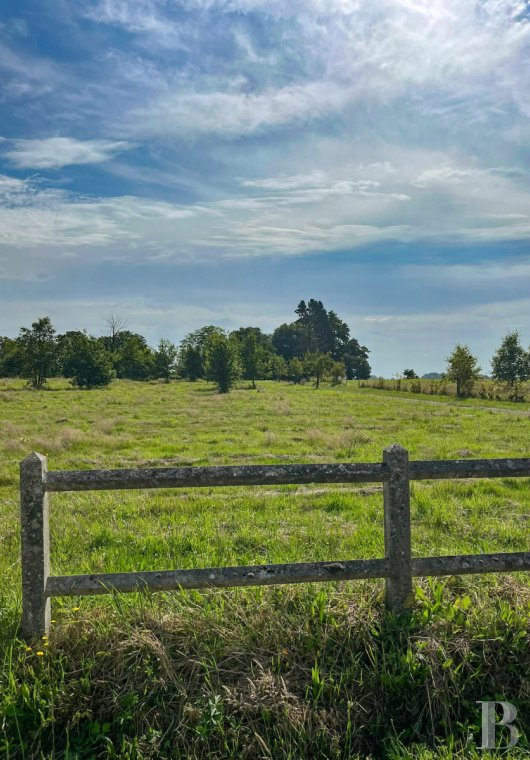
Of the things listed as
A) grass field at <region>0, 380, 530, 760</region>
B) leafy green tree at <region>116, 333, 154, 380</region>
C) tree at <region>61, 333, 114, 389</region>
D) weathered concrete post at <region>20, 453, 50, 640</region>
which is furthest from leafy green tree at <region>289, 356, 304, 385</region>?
weathered concrete post at <region>20, 453, 50, 640</region>

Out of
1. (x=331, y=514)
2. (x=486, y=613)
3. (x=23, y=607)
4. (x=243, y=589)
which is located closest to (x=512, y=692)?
(x=486, y=613)

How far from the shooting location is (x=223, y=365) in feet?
195

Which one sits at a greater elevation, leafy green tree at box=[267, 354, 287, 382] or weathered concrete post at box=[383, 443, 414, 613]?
leafy green tree at box=[267, 354, 287, 382]

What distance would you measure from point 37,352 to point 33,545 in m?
64.9

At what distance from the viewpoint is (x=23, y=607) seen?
401 centimetres

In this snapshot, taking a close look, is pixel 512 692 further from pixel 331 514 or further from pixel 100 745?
pixel 331 514

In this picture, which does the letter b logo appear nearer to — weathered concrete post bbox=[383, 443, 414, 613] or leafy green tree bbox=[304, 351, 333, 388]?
weathered concrete post bbox=[383, 443, 414, 613]

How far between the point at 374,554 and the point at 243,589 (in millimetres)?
2109

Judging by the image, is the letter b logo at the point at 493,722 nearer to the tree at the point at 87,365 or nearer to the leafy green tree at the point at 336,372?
the tree at the point at 87,365

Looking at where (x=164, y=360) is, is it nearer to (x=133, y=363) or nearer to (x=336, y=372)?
(x=133, y=363)

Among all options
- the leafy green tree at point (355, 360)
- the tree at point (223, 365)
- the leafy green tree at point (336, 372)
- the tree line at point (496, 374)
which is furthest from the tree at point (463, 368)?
the leafy green tree at point (355, 360)

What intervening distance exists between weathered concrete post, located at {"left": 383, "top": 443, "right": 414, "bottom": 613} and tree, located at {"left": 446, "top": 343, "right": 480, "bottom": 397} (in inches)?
2010

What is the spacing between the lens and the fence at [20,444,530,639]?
397cm

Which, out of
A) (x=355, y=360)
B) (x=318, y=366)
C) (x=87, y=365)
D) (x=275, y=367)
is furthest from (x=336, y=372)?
(x=355, y=360)
